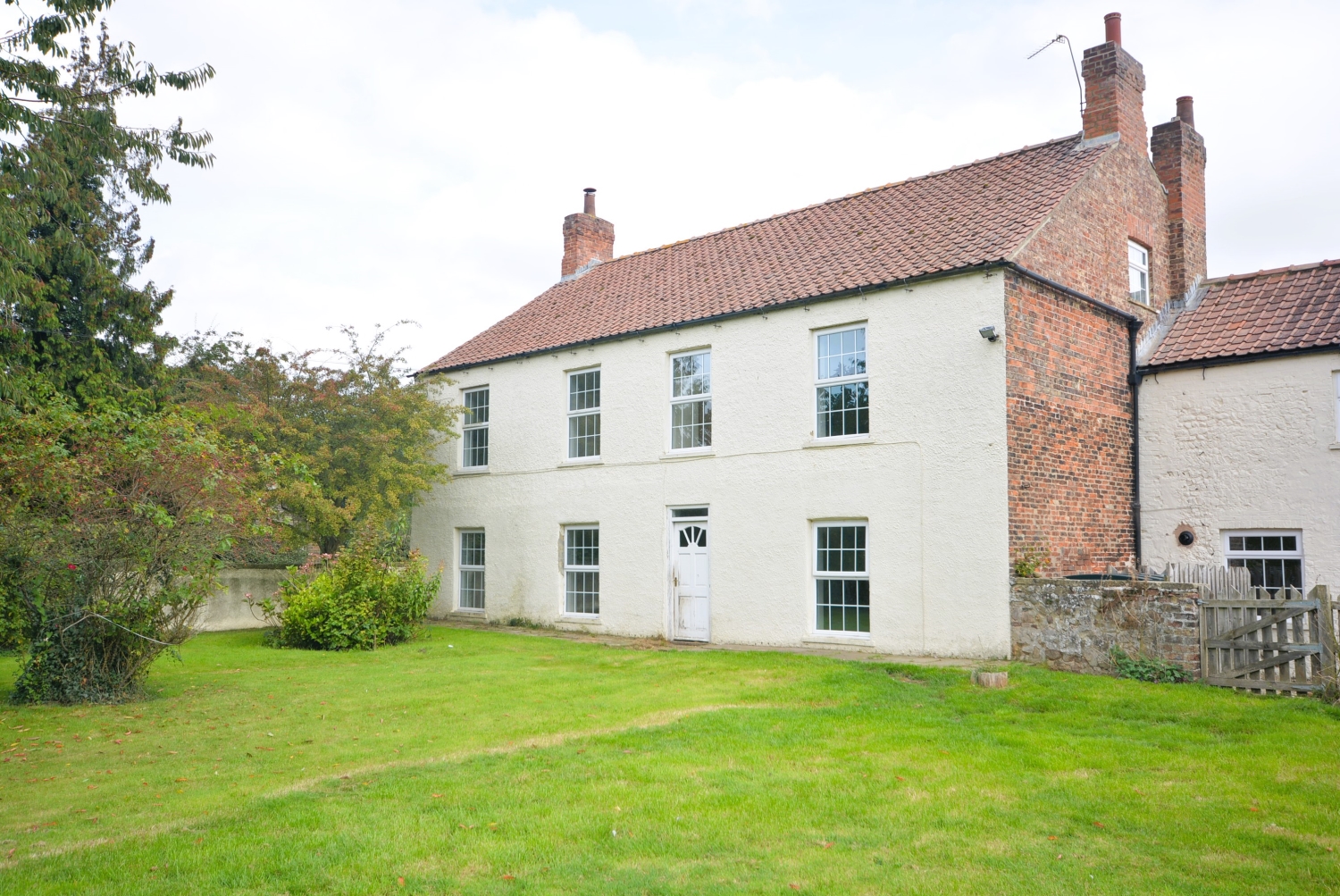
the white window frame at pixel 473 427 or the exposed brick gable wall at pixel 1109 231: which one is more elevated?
the exposed brick gable wall at pixel 1109 231

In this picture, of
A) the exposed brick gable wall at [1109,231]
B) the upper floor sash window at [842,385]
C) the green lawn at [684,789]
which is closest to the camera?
the green lawn at [684,789]

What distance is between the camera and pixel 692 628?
1717 cm

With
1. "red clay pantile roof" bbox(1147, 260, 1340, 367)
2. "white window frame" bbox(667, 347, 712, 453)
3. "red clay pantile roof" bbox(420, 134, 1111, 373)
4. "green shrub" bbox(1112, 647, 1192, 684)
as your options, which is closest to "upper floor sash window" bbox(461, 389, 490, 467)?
"red clay pantile roof" bbox(420, 134, 1111, 373)

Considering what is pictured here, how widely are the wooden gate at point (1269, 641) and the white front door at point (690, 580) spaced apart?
802 centimetres

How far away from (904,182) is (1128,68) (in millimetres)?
4123

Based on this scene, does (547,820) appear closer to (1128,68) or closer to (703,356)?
(703,356)

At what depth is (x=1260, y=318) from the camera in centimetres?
1598

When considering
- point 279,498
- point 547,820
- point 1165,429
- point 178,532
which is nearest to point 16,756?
point 178,532

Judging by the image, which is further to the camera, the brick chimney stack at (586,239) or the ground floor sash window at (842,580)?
the brick chimney stack at (586,239)

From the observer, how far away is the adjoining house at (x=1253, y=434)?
14.4 meters

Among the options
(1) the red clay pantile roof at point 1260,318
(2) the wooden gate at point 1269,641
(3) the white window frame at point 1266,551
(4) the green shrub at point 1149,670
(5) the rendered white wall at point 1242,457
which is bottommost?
(4) the green shrub at point 1149,670

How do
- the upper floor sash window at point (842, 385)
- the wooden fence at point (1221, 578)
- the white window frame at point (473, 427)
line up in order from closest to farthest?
1. the wooden fence at point (1221, 578)
2. the upper floor sash window at point (842, 385)
3. the white window frame at point (473, 427)

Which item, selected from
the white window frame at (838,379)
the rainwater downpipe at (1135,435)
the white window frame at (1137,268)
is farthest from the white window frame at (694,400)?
the white window frame at (1137,268)

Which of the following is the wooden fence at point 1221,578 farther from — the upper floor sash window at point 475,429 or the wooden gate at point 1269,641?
the upper floor sash window at point 475,429
